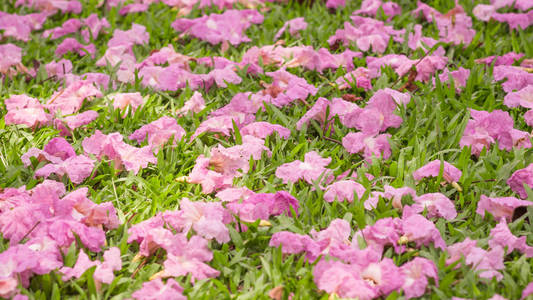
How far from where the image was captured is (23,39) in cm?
337

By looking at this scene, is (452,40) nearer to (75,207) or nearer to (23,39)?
(75,207)

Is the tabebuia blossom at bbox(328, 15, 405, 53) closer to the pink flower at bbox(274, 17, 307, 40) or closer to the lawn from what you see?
the lawn

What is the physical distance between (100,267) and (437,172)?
113 centimetres

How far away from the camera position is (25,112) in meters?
2.54

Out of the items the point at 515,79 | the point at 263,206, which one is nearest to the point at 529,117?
the point at 515,79

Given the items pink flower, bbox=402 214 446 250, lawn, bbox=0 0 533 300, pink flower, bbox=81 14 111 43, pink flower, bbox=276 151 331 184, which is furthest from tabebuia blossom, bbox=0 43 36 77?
pink flower, bbox=402 214 446 250

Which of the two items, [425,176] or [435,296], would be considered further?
[425,176]

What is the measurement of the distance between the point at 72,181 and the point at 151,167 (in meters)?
0.28

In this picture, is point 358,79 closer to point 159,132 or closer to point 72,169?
point 159,132

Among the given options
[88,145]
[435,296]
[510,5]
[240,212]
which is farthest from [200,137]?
[510,5]

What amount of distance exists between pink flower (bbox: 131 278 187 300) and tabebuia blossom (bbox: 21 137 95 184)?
663mm

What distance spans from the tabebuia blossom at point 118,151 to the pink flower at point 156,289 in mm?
643

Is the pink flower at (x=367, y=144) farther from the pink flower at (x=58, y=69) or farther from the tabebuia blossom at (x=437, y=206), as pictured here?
the pink flower at (x=58, y=69)

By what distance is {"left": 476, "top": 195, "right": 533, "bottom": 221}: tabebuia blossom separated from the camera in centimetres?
193
